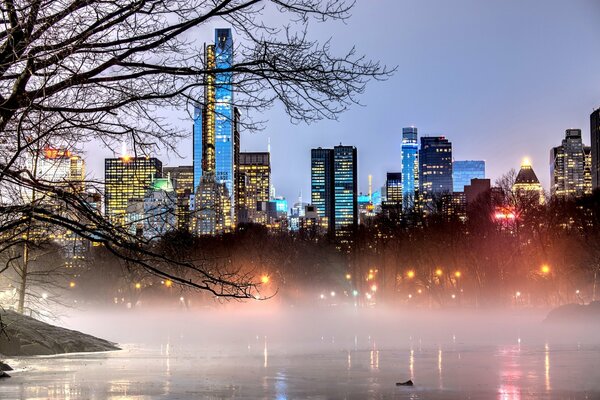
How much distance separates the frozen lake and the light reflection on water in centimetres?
2

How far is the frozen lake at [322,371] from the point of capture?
721 inches

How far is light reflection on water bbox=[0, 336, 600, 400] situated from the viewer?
1822 centimetres

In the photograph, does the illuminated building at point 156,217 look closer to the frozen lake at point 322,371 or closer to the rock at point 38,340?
the frozen lake at point 322,371

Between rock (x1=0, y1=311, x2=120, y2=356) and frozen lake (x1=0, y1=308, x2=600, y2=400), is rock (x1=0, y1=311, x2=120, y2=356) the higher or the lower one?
the higher one

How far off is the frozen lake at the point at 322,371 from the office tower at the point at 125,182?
576 centimetres

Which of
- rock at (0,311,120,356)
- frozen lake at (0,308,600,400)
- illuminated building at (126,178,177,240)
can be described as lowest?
frozen lake at (0,308,600,400)

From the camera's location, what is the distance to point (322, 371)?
23672 millimetres

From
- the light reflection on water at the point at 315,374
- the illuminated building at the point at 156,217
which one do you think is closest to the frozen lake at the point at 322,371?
the light reflection on water at the point at 315,374

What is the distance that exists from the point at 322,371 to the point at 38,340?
12.2 metres

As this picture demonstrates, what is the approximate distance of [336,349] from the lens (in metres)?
33.7

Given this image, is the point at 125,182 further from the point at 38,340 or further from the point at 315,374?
the point at 38,340

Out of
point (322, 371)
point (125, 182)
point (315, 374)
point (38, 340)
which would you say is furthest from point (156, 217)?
point (38, 340)

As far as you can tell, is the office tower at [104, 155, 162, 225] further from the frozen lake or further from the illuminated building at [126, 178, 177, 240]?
the frozen lake

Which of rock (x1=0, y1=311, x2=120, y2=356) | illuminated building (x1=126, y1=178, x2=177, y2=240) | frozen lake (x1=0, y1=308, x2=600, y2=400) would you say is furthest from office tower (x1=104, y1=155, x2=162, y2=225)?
rock (x1=0, y1=311, x2=120, y2=356)
